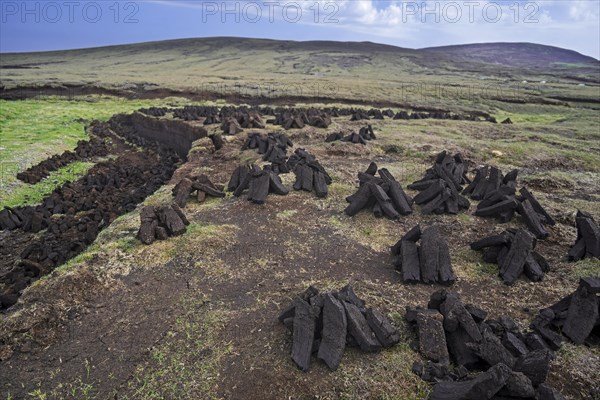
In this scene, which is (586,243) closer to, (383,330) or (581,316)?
(581,316)

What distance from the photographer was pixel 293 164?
1586 centimetres

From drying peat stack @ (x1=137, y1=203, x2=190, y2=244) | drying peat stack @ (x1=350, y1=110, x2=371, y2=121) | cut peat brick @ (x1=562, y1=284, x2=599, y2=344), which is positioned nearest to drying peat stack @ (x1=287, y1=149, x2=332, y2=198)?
drying peat stack @ (x1=137, y1=203, x2=190, y2=244)

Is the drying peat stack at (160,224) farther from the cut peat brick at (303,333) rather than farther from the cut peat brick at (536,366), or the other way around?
the cut peat brick at (536,366)

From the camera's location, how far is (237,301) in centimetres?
753

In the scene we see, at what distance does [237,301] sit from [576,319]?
5670 millimetres

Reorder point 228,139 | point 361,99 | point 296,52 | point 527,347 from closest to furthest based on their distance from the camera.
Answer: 1. point 527,347
2. point 228,139
3. point 361,99
4. point 296,52

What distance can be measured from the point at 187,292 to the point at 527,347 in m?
5.85

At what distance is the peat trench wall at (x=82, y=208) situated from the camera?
11797mm

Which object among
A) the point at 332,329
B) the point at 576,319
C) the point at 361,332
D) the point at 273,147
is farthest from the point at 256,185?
the point at 576,319

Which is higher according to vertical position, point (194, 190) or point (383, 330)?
point (194, 190)

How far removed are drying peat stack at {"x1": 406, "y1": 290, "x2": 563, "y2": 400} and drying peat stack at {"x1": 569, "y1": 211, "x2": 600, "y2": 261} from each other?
3.97 metres

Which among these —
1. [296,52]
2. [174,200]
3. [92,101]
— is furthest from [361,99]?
[296,52]

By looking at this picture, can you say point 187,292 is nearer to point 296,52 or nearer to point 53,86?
point 53,86

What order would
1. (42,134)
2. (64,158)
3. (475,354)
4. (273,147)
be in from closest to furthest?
(475,354) → (273,147) → (64,158) → (42,134)
